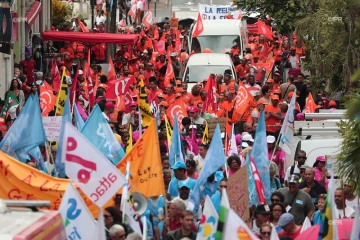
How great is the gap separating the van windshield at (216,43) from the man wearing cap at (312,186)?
19396 millimetres

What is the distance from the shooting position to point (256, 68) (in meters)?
29.9

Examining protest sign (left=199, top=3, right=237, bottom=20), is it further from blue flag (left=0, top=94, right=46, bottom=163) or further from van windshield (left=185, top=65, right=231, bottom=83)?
blue flag (left=0, top=94, right=46, bottom=163)

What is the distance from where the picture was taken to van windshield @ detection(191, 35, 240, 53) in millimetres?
33938

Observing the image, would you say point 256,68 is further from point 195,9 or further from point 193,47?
point 195,9

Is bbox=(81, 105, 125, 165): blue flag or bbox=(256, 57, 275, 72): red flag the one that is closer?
bbox=(81, 105, 125, 165): blue flag

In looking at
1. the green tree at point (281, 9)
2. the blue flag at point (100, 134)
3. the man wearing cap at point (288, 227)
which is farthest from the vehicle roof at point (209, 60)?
the man wearing cap at point (288, 227)

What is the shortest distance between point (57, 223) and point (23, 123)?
5.85 metres

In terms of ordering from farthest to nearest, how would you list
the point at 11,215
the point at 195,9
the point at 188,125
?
the point at 195,9
the point at 188,125
the point at 11,215

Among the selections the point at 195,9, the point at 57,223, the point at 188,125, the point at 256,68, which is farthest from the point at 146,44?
the point at 57,223

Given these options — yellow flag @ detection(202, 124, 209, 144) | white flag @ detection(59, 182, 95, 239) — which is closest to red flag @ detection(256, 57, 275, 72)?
yellow flag @ detection(202, 124, 209, 144)

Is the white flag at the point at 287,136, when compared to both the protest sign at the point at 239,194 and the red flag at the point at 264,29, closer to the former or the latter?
the protest sign at the point at 239,194

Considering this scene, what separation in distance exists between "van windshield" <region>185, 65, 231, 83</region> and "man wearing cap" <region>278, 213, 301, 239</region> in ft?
51.3

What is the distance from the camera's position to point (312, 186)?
1460 cm

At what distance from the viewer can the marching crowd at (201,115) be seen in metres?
12.5
